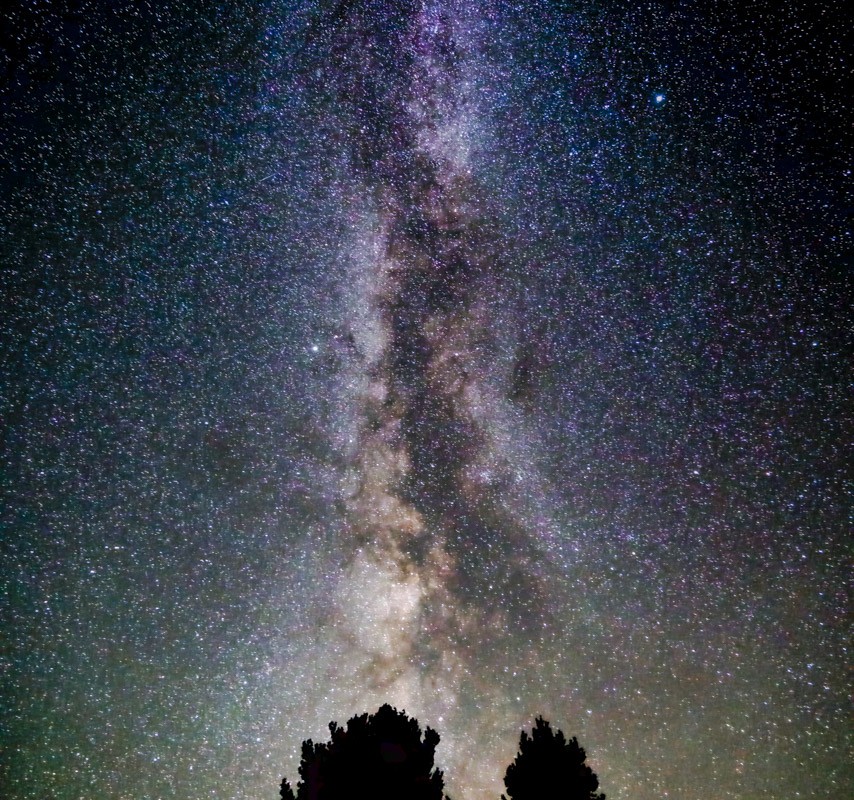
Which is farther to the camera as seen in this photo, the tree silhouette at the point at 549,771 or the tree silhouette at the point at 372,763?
the tree silhouette at the point at 549,771

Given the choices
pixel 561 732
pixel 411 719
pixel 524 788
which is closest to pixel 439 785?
pixel 411 719

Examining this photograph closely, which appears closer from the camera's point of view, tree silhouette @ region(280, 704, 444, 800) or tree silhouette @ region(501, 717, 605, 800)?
tree silhouette @ region(280, 704, 444, 800)

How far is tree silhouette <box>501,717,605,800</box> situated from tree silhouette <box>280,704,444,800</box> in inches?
87.0

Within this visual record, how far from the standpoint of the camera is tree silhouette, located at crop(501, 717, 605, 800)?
823 cm

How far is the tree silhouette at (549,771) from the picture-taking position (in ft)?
27.0

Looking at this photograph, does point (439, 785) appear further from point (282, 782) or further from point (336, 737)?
point (282, 782)

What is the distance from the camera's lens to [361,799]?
6.76 m

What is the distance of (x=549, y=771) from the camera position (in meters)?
8.38

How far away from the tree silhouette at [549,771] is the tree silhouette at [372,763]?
7.25 ft

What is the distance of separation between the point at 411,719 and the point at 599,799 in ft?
12.0

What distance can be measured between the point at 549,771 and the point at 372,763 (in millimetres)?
3451

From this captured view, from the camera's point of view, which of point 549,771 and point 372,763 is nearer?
point 372,763

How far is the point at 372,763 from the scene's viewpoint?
7.04 metres

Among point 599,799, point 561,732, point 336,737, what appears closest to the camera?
point 336,737
